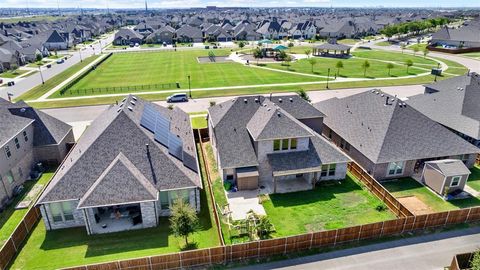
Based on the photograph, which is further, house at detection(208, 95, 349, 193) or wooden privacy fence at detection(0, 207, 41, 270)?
house at detection(208, 95, 349, 193)

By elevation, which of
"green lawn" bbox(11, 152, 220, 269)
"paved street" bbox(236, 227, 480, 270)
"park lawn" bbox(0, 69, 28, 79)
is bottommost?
"paved street" bbox(236, 227, 480, 270)

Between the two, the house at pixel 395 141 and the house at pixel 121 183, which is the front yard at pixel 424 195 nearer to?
the house at pixel 395 141

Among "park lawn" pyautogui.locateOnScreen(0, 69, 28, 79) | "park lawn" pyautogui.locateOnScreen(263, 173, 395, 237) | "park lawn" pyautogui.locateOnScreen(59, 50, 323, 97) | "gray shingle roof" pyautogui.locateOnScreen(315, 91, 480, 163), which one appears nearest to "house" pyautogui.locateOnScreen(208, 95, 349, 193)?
"park lawn" pyautogui.locateOnScreen(263, 173, 395, 237)

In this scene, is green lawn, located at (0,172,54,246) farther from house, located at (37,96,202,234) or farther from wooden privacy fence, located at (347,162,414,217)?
wooden privacy fence, located at (347,162,414,217)

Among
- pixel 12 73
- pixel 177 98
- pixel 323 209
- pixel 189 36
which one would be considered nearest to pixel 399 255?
pixel 323 209

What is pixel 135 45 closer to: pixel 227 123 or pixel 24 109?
pixel 24 109

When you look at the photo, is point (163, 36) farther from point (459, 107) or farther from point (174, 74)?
point (459, 107)

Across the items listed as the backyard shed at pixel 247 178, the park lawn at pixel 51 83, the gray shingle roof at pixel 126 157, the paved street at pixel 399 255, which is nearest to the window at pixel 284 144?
the backyard shed at pixel 247 178
